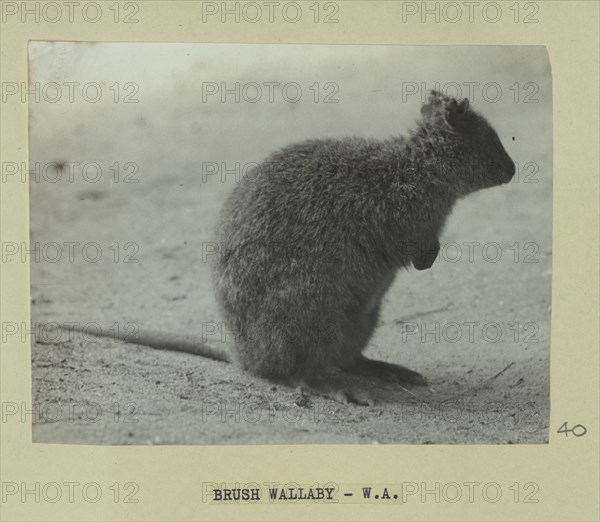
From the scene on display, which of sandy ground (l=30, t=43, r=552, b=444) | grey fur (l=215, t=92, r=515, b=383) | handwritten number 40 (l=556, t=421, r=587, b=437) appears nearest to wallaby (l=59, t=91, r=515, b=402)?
grey fur (l=215, t=92, r=515, b=383)

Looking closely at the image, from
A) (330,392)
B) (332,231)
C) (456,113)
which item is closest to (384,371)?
(330,392)

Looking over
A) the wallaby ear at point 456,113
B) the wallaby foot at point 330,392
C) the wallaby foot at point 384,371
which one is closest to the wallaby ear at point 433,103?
the wallaby ear at point 456,113

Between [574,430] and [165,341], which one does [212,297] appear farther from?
[574,430]

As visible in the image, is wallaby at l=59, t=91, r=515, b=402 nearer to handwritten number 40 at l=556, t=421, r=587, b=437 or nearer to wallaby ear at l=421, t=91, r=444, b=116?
wallaby ear at l=421, t=91, r=444, b=116

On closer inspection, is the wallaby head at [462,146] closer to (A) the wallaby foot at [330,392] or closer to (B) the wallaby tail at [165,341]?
(A) the wallaby foot at [330,392]

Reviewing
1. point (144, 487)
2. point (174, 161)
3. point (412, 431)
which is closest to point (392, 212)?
point (412, 431)

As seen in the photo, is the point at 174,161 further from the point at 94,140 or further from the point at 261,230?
the point at 261,230

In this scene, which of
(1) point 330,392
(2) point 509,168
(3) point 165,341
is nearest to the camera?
(1) point 330,392
